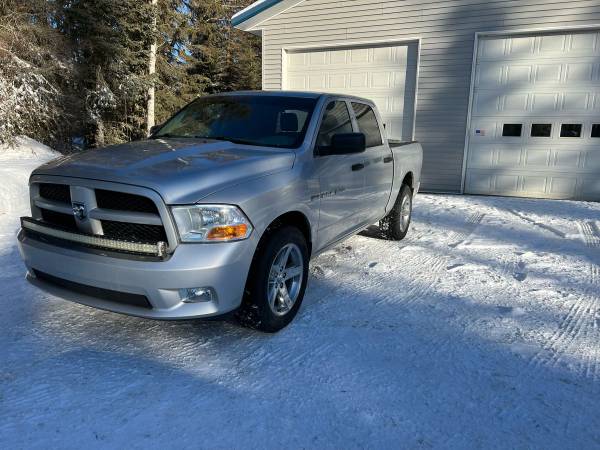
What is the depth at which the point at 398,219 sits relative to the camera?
6191 millimetres

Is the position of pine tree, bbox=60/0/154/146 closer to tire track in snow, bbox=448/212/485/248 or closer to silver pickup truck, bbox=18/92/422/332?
tire track in snow, bbox=448/212/485/248

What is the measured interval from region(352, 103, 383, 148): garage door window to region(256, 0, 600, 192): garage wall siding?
18.2 feet

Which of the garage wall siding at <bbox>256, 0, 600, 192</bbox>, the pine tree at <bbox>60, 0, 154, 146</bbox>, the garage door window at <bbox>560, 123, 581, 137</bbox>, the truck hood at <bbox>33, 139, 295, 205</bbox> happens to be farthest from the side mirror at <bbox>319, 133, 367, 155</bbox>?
the pine tree at <bbox>60, 0, 154, 146</bbox>

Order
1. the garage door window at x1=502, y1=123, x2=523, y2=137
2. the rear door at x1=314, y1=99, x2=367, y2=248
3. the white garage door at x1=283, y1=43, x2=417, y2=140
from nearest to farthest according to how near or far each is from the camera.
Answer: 1. the rear door at x1=314, y1=99, x2=367, y2=248
2. the garage door window at x1=502, y1=123, x2=523, y2=137
3. the white garage door at x1=283, y1=43, x2=417, y2=140

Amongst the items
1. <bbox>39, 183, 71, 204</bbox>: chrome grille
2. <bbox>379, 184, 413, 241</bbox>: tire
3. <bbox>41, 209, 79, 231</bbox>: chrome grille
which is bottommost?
<bbox>379, 184, 413, 241</bbox>: tire

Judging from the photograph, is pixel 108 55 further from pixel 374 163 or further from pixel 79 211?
pixel 79 211

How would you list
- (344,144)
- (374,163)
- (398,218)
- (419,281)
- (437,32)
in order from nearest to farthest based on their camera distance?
(344,144) < (419,281) < (374,163) < (398,218) < (437,32)

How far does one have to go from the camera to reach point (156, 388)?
2762 mm

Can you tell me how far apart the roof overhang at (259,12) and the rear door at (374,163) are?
7407 mm

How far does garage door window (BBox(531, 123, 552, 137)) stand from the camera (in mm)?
9587

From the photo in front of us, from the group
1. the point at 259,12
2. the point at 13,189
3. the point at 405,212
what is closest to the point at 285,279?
the point at 405,212

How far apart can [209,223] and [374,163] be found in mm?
2677

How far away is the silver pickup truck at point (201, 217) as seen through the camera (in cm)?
279

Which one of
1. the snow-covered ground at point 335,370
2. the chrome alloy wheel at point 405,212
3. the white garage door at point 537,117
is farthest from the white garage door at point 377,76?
the snow-covered ground at point 335,370
